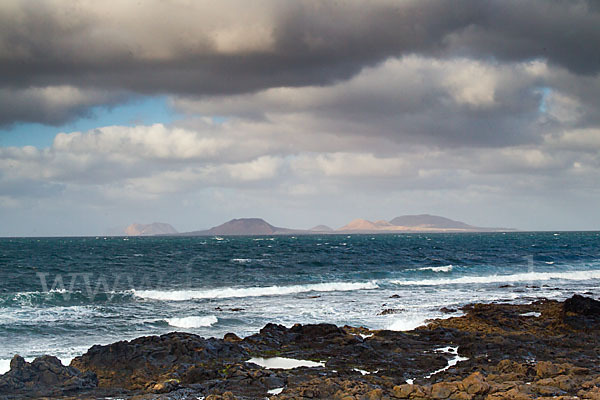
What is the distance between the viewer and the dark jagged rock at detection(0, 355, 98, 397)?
1455 cm

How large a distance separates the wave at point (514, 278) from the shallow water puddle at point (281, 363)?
30.7 m

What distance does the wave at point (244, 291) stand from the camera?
4091 cm

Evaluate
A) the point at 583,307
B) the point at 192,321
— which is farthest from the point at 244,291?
the point at 583,307

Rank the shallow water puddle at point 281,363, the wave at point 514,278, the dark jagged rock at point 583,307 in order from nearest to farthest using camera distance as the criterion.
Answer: the shallow water puddle at point 281,363 → the dark jagged rock at point 583,307 → the wave at point 514,278

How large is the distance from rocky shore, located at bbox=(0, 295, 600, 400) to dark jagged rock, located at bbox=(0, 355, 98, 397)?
0.09ft

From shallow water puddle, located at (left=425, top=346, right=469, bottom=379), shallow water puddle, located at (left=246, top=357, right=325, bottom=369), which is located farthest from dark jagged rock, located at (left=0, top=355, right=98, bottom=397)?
shallow water puddle, located at (left=425, top=346, right=469, bottom=379)

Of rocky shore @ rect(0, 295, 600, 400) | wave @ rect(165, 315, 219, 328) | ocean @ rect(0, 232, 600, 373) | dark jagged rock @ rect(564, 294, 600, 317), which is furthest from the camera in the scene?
wave @ rect(165, 315, 219, 328)

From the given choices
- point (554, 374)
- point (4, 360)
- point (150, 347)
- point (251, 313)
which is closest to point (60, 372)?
point (150, 347)

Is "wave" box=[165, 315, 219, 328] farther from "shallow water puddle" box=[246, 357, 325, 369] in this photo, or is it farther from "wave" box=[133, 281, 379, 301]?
"wave" box=[133, 281, 379, 301]

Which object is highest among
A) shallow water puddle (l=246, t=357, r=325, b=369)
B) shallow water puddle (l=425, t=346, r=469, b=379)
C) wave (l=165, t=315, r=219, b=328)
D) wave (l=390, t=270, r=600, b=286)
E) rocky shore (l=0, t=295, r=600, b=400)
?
rocky shore (l=0, t=295, r=600, b=400)

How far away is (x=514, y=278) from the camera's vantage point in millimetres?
53281

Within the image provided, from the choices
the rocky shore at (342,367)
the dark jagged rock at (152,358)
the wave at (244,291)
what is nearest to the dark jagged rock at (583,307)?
the rocky shore at (342,367)

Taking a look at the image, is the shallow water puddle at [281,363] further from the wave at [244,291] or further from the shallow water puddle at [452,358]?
the wave at [244,291]

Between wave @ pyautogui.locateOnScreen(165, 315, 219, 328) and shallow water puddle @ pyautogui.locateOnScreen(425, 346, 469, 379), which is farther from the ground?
shallow water puddle @ pyautogui.locateOnScreen(425, 346, 469, 379)
